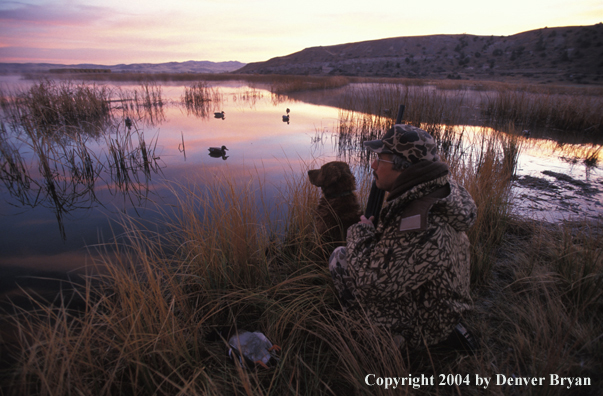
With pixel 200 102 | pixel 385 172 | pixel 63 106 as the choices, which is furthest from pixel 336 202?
pixel 200 102

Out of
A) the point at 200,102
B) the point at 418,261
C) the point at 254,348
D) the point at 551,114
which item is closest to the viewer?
the point at 418,261

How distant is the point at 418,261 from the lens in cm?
147

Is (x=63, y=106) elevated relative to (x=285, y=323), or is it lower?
elevated

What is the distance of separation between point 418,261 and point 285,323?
1088 mm

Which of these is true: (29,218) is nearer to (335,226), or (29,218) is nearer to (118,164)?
(118,164)

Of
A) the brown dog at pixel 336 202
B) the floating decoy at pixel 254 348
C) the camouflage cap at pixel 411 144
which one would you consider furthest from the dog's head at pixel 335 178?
the floating decoy at pixel 254 348

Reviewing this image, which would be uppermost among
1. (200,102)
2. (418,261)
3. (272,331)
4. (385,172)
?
(200,102)

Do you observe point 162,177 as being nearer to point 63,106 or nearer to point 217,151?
point 217,151

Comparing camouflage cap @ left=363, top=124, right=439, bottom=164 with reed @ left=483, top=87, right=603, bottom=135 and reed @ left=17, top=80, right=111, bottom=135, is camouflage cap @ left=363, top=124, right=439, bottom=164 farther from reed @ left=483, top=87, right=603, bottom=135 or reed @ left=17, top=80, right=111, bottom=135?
reed @ left=483, top=87, right=603, bottom=135

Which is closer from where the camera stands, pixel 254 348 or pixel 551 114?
pixel 254 348

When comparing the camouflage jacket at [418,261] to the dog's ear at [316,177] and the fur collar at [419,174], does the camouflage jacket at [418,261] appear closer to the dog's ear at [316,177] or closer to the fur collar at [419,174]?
the fur collar at [419,174]

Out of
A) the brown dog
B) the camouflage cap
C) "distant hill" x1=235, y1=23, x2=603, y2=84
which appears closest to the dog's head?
the brown dog

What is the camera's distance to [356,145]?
8.45 meters

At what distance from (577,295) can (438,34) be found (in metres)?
91.9
